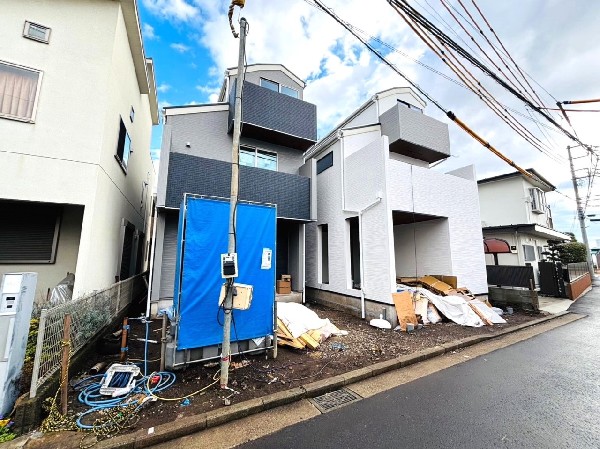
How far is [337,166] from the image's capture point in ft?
31.2

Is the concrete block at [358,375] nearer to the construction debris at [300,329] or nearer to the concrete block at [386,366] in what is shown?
the concrete block at [386,366]

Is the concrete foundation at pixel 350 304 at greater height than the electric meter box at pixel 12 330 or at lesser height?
lesser

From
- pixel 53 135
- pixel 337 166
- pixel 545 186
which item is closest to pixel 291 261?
pixel 337 166

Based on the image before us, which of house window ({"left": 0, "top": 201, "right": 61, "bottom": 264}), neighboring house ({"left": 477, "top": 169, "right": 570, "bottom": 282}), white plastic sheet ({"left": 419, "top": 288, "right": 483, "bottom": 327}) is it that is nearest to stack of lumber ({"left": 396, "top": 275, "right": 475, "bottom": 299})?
white plastic sheet ({"left": 419, "top": 288, "right": 483, "bottom": 327})

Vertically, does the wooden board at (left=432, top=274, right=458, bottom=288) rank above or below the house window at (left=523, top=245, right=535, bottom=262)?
below

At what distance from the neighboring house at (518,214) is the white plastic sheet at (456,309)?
9.75m

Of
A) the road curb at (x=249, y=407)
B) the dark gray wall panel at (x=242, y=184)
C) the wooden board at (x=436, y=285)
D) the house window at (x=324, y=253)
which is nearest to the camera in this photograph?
the road curb at (x=249, y=407)

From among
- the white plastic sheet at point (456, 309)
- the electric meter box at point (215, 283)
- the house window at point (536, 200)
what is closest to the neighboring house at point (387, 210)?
the white plastic sheet at point (456, 309)

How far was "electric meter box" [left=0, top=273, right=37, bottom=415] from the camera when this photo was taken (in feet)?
8.61

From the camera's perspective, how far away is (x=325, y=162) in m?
10.6

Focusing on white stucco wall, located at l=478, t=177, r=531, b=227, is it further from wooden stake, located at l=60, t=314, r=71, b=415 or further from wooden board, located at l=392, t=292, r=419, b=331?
wooden stake, located at l=60, t=314, r=71, b=415

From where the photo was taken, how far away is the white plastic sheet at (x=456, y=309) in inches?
273

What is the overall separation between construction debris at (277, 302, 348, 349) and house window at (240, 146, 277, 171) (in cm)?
555

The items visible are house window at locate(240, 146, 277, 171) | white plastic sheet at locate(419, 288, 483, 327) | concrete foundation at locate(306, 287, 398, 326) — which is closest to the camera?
concrete foundation at locate(306, 287, 398, 326)
